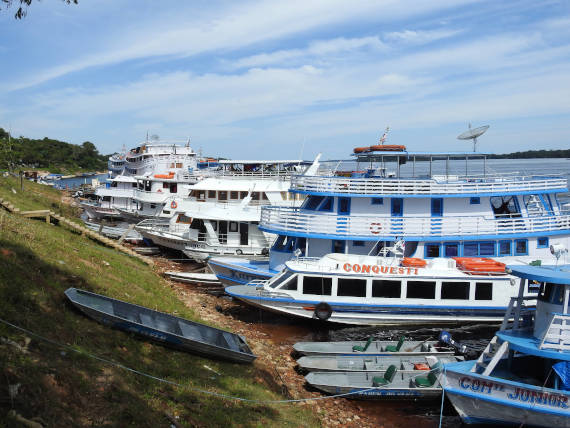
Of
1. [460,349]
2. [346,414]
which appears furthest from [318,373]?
[460,349]

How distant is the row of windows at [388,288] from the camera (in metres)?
20.0

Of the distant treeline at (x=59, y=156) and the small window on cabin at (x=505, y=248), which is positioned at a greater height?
the distant treeline at (x=59, y=156)

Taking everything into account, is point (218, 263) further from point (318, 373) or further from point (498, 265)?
point (498, 265)

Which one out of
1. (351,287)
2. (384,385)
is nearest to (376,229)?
(351,287)

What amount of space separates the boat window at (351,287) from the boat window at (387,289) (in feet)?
1.48

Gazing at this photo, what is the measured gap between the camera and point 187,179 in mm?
44531

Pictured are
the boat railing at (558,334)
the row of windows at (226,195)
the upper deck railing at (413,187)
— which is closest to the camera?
the boat railing at (558,334)

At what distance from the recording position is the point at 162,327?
13.7 m

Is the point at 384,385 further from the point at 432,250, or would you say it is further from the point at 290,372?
the point at 432,250

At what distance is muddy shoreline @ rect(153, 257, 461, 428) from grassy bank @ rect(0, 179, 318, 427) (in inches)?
39.5

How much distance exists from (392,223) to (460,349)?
23.9ft

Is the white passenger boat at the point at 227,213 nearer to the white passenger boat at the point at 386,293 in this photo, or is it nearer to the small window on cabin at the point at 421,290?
the white passenger boat at the point at 386,293

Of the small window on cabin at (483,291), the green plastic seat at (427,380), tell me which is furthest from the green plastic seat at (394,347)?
the small window on cabin at (483,291)

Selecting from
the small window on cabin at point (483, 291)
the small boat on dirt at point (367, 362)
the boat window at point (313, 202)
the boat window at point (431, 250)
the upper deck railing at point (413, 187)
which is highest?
the upper deck railing at point (413, 187)
